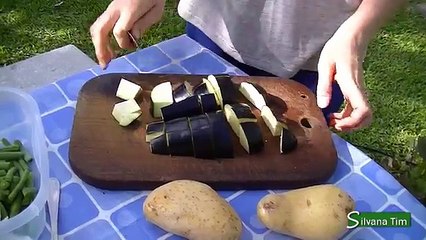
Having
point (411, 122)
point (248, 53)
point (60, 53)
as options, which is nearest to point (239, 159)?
point (248, 53)

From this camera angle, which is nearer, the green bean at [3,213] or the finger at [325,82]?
the green bean at [3,213]

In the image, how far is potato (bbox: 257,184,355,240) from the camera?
3.44 feet

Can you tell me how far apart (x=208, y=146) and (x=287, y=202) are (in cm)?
18

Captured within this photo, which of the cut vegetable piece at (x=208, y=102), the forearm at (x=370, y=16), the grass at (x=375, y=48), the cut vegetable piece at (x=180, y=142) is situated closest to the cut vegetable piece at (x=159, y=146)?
the cut vegetable piece at (x=180, y=142)

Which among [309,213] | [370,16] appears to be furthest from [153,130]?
[370,16]

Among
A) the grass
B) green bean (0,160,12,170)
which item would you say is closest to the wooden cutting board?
green bean (0,160,12,170)

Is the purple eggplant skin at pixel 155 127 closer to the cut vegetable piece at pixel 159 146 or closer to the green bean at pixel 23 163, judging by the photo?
the cut vegetable piece at pixel 159 146

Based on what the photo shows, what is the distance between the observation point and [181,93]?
130cm

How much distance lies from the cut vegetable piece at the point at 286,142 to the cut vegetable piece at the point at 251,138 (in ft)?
0.12

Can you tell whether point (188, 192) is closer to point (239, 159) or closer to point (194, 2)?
point (239, 159)

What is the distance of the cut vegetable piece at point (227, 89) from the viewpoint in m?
1.29

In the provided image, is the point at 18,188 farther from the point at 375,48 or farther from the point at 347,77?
the point at 375,48

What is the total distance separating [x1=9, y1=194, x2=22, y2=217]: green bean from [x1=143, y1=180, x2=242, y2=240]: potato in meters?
0.20

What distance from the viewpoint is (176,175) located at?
1.14 meters
